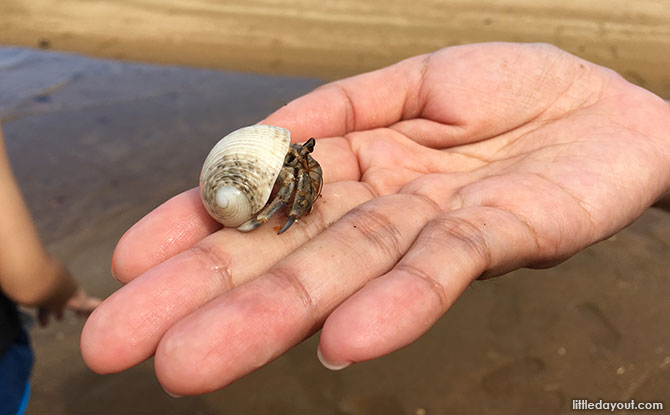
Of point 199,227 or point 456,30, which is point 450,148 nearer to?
point 199,227

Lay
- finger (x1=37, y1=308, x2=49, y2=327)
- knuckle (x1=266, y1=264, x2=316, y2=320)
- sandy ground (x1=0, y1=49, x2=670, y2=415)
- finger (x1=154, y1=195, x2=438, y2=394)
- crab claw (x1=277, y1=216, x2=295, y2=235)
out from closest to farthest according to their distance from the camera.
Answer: finger (x1=154, y1=195, x2=438, y2=394) < knuckle (x1=266, y1=264, x2=316, y2=320) < crab claw (x1=277, y1=216, x2=295, y2=235) < finger (x1=37, y1=308, x2=49, y2=327) < sandy ground (x1=0, y1=49, x2=670, y2=415)

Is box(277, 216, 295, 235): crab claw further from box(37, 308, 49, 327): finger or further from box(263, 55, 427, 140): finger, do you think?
box(37, 308, 49, 327): finger

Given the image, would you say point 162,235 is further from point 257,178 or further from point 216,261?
point 257,178

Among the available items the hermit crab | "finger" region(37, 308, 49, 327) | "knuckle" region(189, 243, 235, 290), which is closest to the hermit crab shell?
the hermit crab

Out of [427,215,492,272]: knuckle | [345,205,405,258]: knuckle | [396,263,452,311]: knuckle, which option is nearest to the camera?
[396,263,452,311]: knuckle

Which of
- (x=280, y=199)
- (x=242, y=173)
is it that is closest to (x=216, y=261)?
(x=242, y=173)

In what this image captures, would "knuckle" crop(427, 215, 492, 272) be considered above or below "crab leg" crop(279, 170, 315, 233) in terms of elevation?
above

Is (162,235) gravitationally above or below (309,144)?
below

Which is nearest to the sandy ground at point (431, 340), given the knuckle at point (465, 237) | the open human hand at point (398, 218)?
the open human hand at point (398, 218)
